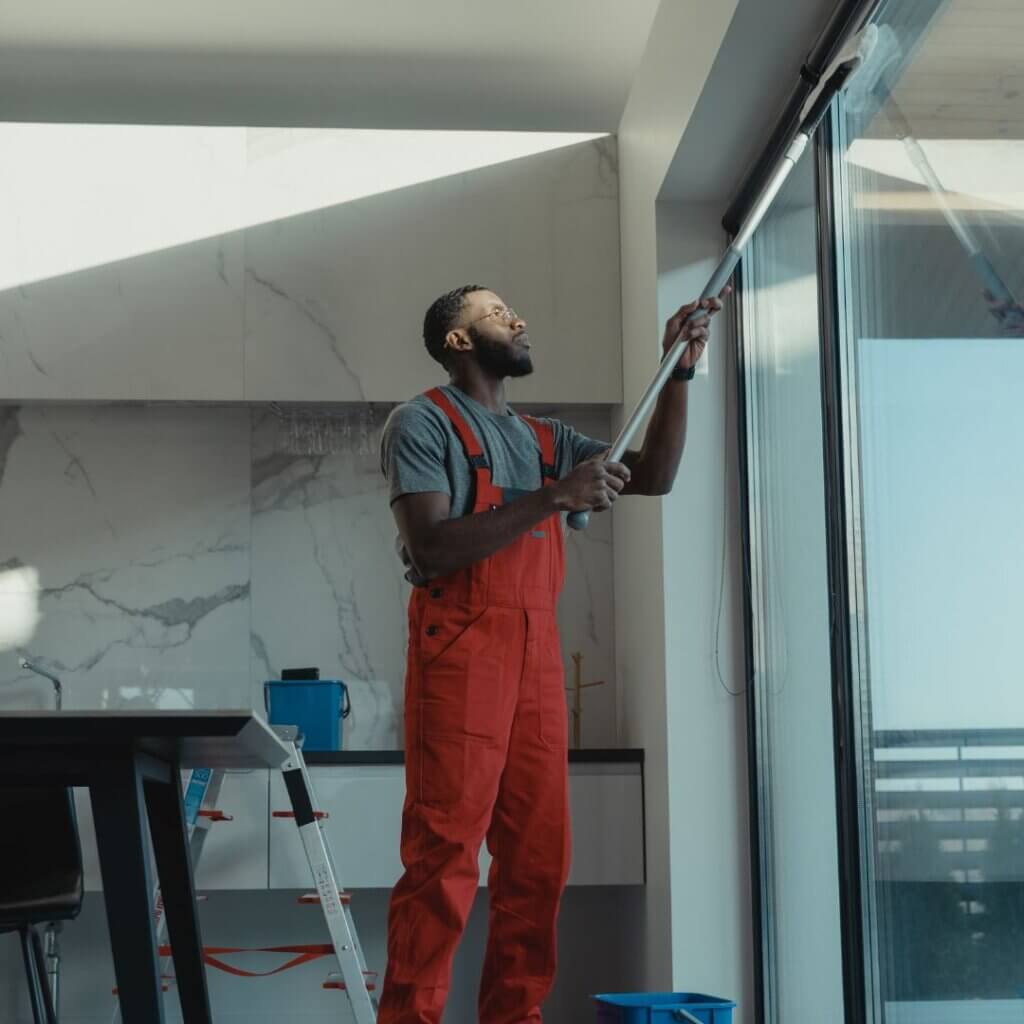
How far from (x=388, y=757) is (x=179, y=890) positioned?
4.64 feet

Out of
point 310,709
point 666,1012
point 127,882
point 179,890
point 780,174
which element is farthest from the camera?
point 310,709

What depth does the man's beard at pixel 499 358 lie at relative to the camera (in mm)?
2781

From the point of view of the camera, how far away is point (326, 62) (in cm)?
397

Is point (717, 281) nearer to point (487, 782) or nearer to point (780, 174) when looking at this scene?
point (780, 174)

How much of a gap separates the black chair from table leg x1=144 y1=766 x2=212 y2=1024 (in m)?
0.79

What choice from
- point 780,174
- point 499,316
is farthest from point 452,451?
point 780,174

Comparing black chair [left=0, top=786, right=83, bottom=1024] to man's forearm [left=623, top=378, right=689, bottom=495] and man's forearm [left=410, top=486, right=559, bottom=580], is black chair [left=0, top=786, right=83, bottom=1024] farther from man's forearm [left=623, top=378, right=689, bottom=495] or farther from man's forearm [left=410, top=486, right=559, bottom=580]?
man's forearm [left=623, top=378, right=689, bottom=495]

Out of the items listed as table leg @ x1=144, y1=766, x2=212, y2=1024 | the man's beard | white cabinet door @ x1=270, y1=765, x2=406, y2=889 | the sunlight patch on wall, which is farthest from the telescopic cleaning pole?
the sunlight patch on wall

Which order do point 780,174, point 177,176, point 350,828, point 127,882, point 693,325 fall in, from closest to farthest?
point 127,882 < point 780,174 < point 693,325 < point 350,828 < point 177,176

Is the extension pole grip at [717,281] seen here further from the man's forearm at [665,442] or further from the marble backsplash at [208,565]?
the marble backsplash at [208,565]

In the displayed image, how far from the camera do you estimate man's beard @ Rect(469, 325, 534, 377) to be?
278 centimetres

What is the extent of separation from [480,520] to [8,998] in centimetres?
219

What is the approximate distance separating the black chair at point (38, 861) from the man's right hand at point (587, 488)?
1231mm

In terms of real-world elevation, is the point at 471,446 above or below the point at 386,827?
above
